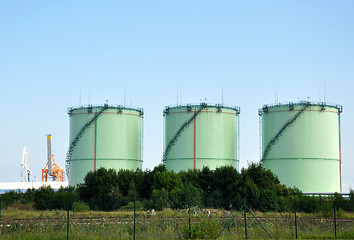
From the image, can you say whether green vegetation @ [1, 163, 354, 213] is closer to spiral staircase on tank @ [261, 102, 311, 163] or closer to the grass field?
spiral staircase on tank @ [261, 102, 311, 163]

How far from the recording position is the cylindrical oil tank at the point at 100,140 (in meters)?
64.8

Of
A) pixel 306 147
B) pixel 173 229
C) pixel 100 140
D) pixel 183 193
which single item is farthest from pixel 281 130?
pixel 173 229

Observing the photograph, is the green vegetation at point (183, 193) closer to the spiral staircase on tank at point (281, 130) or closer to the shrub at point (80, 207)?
the shrub at point (80, 207)

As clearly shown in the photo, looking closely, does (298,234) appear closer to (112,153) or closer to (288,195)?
(288,195)

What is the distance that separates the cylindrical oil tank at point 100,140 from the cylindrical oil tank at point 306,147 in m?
17.1

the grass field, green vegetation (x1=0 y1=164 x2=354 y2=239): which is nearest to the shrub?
green vegetation (x1=0 y1=164 x2=354 y2=239)

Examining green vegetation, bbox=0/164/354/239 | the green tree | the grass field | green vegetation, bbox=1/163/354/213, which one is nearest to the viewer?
the grass field

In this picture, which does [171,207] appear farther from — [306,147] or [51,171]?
[51,171]

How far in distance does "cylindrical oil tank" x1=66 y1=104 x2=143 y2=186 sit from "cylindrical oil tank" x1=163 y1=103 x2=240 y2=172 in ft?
16.1

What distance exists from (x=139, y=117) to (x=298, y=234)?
42.9 meters

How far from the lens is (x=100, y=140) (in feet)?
213

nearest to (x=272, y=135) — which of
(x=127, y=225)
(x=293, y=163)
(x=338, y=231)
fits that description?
(x=293, y=163)

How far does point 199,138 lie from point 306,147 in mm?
12775

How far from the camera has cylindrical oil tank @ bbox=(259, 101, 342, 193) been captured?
207 ft
